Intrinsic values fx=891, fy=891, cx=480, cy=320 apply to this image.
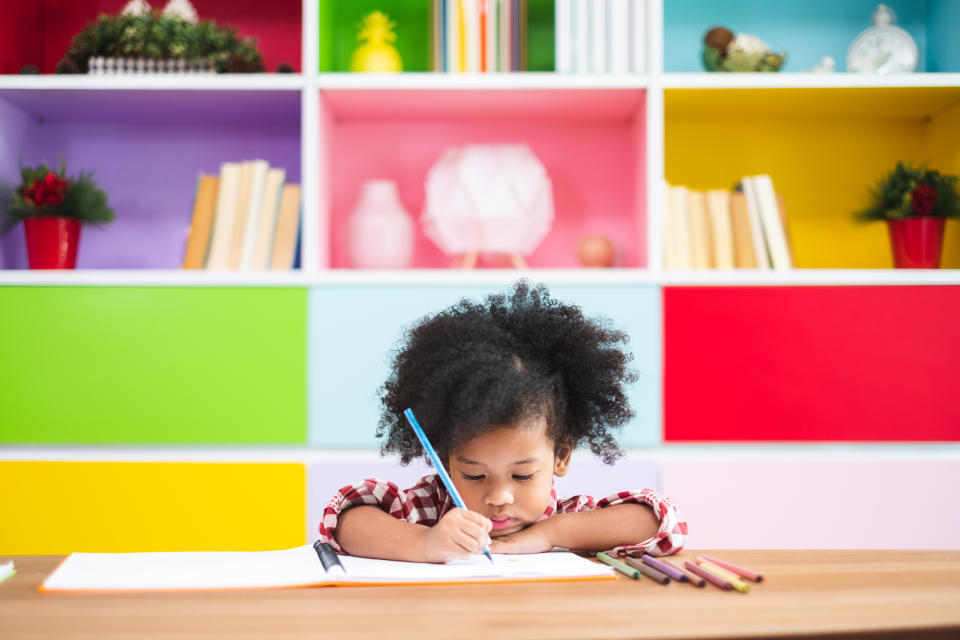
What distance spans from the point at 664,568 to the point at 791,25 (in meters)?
1.97

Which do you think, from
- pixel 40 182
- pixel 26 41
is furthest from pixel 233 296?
pixel 26 41

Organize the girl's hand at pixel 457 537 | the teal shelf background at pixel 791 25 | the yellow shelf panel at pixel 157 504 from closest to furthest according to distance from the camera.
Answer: the girl's hand at pixel 457 537 < the yellow shelf panel at pixel 157 504 < the teal shelf background at pixel 791 25

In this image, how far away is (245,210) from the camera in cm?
216

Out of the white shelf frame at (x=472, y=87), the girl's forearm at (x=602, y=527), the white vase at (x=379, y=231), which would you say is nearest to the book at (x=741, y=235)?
the white shelf frame at (x=472, y=87)

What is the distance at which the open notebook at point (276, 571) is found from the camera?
819mm

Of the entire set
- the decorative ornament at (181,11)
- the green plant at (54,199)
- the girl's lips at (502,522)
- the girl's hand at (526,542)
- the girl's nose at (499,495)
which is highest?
the decorative ornament at (181,11)

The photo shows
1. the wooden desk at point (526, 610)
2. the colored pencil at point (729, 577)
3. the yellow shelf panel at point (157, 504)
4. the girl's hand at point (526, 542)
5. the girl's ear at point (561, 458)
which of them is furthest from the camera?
the yellow shelf panel at point (157, 504)

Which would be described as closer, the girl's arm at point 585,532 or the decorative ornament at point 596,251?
the girl's arm at point 585,532

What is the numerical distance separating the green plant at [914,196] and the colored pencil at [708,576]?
1522mm

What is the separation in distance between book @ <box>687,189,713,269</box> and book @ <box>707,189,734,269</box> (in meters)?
0.01

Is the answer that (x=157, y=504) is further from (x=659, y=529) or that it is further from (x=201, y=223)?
(x=659, y=529)

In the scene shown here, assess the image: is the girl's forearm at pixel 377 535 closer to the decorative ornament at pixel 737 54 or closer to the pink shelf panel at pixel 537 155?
the pink shelf panel at pixel 537 155

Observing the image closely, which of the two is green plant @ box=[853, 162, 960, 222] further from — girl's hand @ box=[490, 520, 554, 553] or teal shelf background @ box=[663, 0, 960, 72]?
girl's hand @ box=[490, 520, 554, 553]

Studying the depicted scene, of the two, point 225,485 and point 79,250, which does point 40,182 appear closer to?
point 79,250
